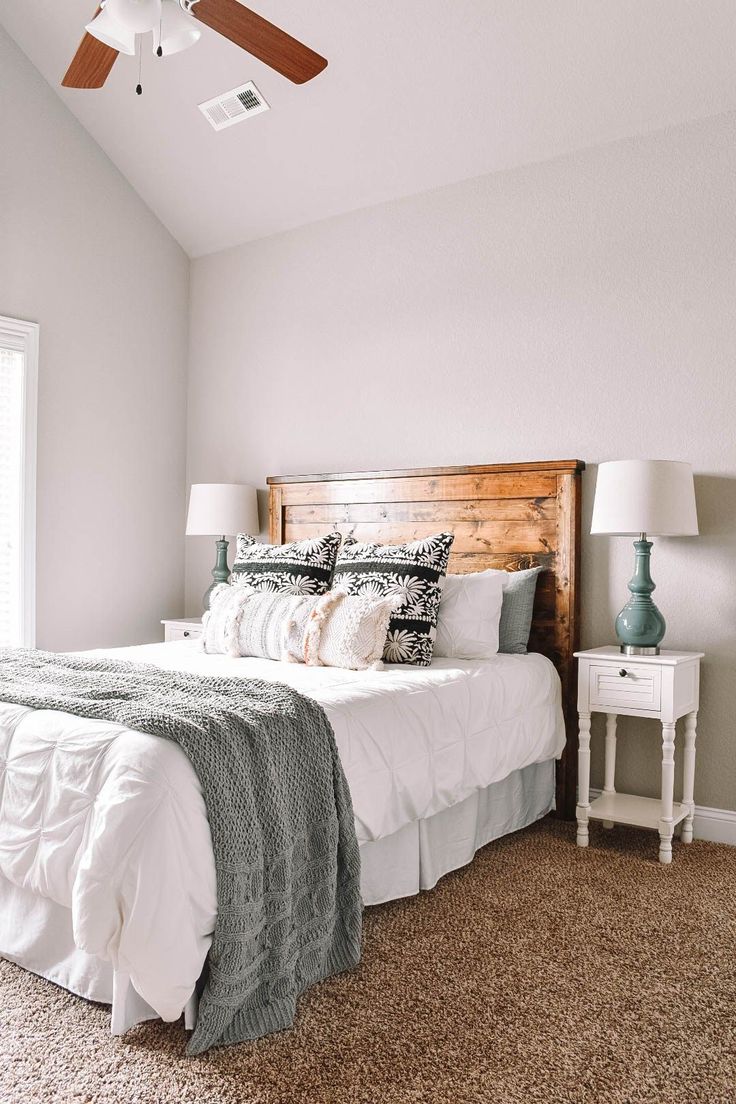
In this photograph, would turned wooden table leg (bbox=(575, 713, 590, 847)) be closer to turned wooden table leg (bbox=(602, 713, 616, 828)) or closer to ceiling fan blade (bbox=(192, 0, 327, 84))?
turned wooden table leg (bbox=(602, 713, 616, 828))

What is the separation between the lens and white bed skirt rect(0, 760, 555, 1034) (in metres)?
2.04

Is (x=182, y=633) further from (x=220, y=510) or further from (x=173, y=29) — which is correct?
(x=173, y=29)

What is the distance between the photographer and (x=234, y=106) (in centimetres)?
405

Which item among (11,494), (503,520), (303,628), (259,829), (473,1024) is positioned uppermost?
(11,494)

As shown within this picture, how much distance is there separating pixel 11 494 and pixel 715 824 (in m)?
3.47

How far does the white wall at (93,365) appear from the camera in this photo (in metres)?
4.32

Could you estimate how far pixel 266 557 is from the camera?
3.81 m

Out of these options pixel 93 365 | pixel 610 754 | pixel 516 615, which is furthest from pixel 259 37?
pixel 610 754

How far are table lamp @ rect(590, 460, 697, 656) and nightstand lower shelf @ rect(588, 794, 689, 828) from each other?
1.92 ft

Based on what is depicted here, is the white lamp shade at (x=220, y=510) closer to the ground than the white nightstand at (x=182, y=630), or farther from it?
farther from it

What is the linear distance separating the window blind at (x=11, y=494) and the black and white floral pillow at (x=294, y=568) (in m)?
1.24

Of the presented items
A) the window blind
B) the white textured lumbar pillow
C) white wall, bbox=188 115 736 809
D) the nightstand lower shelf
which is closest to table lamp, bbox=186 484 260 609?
white wall, bbox=188 115 736 809

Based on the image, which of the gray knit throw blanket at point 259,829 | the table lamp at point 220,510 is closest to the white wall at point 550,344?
the table lamp at point 220,510

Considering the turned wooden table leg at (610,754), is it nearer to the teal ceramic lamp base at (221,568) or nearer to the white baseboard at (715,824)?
the white baseboard at (715,824)
